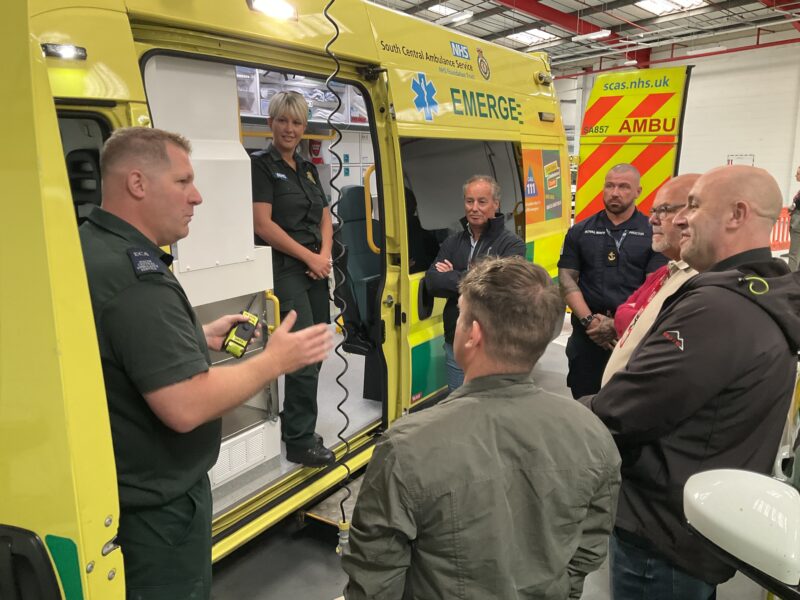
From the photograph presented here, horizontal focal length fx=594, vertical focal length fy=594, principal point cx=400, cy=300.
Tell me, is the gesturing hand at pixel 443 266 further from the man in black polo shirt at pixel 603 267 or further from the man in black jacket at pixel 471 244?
the man in black polo shirt at pixel 603 267

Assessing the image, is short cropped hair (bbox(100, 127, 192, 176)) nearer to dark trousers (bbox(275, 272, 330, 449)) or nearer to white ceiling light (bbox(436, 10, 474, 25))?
dark trousers (bbox(275, 272, 330, 449))

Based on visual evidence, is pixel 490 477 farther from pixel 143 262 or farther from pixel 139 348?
pixel 143 262

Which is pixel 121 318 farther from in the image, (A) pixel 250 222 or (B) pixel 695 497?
(B) pixel 695 497

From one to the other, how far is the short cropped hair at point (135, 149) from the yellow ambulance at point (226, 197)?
236 mm

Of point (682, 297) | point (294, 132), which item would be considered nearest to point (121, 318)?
point (682, 297)

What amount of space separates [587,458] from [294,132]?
2.32 metres

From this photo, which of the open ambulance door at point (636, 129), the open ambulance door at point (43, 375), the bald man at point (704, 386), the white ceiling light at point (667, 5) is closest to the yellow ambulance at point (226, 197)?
the open ambulance door at point (43, 375)

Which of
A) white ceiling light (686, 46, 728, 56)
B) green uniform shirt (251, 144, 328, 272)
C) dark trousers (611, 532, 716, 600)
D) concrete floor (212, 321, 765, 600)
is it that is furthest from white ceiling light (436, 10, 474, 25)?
dark trousers (611, 532, 716, 600)

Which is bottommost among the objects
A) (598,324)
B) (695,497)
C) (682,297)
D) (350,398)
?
(350,398)

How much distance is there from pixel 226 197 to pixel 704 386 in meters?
1.71

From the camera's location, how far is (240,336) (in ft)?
6.35

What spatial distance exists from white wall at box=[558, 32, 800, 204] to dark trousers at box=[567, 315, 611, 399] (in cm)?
1135

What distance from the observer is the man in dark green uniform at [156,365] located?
1.35 meters

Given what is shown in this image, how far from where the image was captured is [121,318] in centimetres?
134
